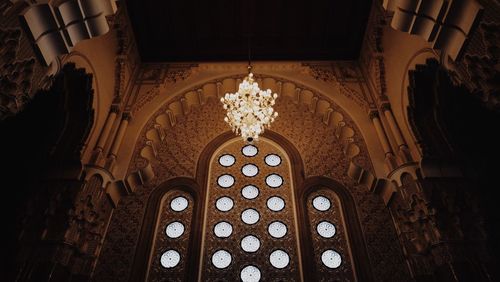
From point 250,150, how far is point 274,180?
36.2 inches

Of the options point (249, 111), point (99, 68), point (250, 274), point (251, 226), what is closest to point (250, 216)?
point (251, 226)

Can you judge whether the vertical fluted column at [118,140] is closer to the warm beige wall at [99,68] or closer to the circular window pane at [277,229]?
the warm beige wall at [99,68]

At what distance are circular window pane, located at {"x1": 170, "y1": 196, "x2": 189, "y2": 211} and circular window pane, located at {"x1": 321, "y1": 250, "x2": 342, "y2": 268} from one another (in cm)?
254

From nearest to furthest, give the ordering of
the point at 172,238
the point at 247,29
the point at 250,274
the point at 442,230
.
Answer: the point at 442,230
the point at 250,274
the point at 172,238
the point at 247,29

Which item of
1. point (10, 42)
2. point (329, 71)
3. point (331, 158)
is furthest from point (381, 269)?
point (10, 42)

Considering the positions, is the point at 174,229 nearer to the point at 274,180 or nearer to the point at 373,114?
the point at 274,180

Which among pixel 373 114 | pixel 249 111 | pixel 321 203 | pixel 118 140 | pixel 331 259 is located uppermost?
pixel 373 114

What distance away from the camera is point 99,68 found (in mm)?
6293

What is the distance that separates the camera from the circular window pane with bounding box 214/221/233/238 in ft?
19.6

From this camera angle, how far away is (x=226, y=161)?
7.20m

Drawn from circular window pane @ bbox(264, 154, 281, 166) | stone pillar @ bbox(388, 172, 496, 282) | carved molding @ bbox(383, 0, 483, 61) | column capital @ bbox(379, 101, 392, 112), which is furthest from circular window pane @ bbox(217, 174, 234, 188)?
carved molding @ bbox(383, 0, 483, 61)

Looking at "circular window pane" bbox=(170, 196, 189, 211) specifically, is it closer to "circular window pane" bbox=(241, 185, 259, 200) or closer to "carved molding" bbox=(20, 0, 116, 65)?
"circular window pane" bbox=(241, 185, 259, 200)

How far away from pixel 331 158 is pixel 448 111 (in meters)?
2.15

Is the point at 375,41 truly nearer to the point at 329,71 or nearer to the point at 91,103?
the point at 329,71
